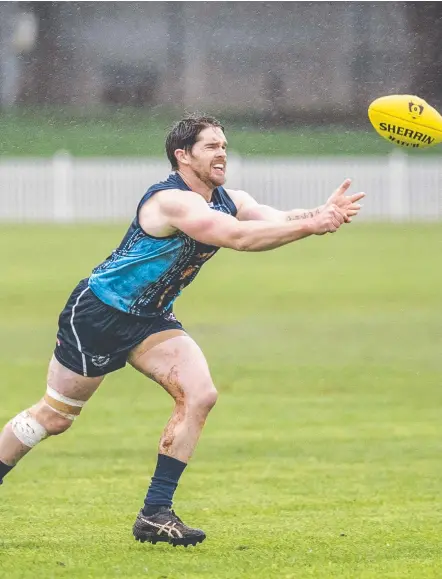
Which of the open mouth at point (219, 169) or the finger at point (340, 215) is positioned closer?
the finger at point (340, 215)

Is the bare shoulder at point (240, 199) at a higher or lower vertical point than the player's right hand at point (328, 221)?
lower

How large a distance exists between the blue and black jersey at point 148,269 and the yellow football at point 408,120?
39.2 inches

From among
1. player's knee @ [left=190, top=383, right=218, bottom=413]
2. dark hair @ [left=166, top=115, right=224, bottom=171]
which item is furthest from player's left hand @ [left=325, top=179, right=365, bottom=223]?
player's knee @ [left=190, top=383, right=218, bottom=413]

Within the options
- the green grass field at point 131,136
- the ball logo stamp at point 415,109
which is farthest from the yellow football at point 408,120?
the green grass field at point 131,136

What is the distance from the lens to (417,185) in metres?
34.6

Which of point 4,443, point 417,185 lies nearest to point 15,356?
point 4,443

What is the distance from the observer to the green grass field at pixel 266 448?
696cm

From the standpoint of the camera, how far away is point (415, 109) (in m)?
7.53

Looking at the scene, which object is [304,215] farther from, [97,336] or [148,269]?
[97,336]

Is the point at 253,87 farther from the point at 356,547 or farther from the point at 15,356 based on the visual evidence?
the point at 356,547

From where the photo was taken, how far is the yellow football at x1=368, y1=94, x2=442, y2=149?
7.50 m

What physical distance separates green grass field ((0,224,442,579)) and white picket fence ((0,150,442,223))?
12122mm

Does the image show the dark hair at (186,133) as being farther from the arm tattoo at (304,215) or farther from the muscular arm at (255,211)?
the arm tattoo at (304,215)

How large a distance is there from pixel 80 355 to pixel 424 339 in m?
9.47
